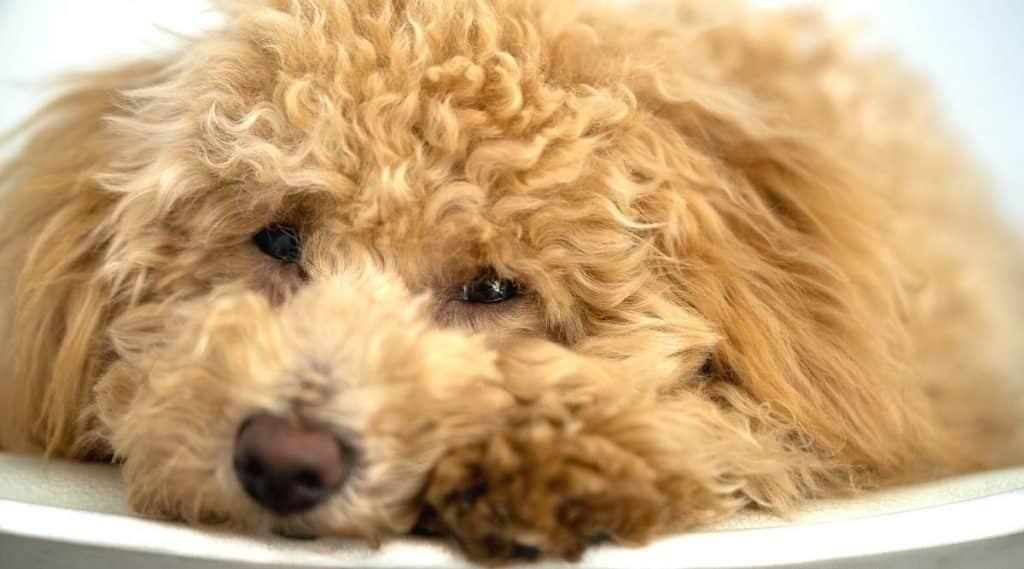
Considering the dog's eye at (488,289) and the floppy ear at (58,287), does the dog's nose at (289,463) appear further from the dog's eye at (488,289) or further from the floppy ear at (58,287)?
the floppy ear at (58,287)

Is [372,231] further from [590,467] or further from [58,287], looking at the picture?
[58,287]

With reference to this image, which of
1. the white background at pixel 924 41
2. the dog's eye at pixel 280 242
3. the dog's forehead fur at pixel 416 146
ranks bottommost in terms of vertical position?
the white background at pixel 924 41

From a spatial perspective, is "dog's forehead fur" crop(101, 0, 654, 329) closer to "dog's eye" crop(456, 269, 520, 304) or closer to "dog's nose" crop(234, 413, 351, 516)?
"dog's eye" crop(456, 269, 520, 304)

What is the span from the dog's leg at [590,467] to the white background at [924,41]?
153 cm

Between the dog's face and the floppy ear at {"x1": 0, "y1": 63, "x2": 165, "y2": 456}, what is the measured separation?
0.18 feet

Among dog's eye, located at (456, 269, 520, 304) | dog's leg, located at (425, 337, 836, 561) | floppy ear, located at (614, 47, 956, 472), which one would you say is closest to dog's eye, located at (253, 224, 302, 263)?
dog's eye, located at (456, 269, 520, 304)

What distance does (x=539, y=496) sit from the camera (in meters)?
1.11

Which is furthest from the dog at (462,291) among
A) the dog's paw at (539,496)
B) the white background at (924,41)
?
the white background at (924,41)

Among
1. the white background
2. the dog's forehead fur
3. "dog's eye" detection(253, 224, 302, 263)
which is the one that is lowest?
the white background

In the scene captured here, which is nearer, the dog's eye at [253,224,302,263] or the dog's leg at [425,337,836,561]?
the dog's leg at [425,337,836,561]

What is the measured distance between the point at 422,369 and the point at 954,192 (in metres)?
1.51

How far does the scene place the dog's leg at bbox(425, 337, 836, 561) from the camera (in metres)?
1.12

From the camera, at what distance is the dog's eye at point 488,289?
1.43 m

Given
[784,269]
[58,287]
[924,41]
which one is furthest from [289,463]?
[924,41]
